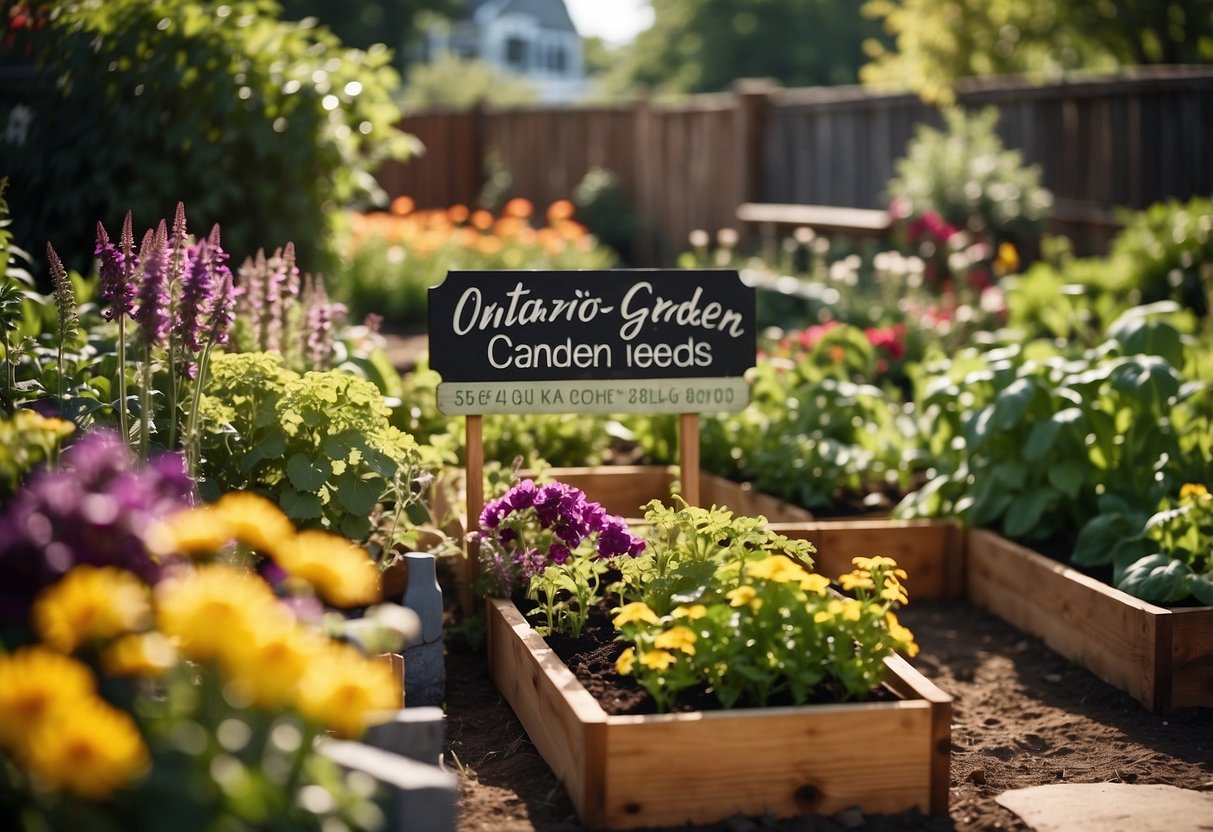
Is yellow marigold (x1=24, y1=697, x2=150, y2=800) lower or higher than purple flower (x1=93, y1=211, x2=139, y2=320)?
lower

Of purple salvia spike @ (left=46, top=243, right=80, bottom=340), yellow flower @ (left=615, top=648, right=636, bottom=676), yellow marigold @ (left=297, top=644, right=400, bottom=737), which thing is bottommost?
yellow flower @ (left=615, top=648, right=636, bottom=676)

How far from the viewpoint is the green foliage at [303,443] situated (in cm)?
357

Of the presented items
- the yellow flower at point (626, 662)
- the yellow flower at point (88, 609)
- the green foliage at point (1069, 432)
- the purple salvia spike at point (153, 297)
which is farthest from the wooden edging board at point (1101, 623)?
the yellow flower at point (88, 609)

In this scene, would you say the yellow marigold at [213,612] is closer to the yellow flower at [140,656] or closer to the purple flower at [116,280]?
the yellow flower at [140,656]

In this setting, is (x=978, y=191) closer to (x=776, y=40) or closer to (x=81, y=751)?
(x=81, y=751)

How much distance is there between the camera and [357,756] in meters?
2.24

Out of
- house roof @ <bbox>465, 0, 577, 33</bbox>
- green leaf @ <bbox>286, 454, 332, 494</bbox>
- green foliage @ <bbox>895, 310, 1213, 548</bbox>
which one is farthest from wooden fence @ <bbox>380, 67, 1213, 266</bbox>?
house roof @ <bbox>465, 0, 577, 33</bbox>

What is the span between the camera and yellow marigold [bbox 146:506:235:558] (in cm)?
206

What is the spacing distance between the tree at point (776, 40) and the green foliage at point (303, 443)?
38.0m

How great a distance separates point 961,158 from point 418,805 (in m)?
8.82

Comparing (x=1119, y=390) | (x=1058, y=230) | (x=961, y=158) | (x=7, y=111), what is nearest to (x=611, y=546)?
(x=1119, y=390)

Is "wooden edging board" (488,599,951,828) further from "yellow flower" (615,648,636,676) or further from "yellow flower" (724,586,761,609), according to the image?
"yellow flower" (724,586,761,609)

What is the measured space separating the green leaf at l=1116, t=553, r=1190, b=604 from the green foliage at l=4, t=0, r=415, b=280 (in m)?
3.55

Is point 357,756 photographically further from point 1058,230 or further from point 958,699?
point 1058,230
